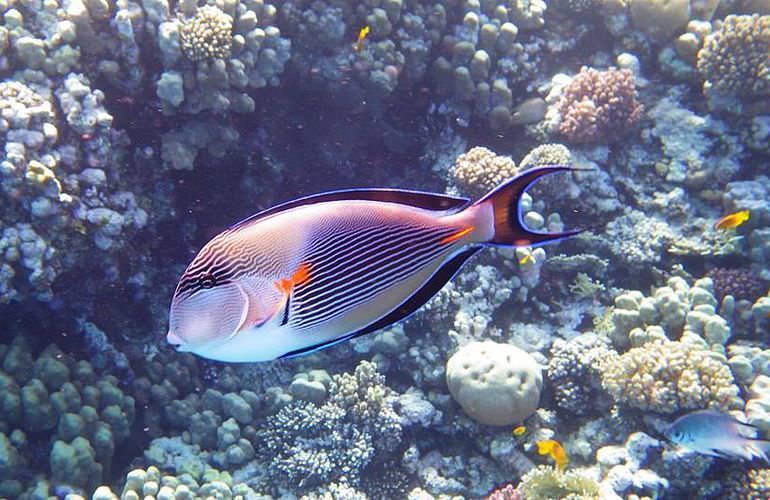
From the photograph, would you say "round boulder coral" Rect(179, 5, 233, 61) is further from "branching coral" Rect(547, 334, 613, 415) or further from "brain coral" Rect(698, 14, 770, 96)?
"brain coral" Rect(698, 14, 770, 96)

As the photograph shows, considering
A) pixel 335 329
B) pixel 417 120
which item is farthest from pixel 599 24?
pixel 335 329

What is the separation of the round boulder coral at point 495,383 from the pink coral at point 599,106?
3.00 m

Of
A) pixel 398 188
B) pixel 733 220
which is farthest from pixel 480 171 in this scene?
pixel 398 188

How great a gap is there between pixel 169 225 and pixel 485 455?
3.97m

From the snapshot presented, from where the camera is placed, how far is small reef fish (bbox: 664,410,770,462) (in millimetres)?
3936

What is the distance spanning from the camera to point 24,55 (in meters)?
4.36

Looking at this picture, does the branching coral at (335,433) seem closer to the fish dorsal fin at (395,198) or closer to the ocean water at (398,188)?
the ocean water at (398,188)

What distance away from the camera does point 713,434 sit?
3.96 metres

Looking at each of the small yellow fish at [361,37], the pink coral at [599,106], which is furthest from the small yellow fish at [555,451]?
the small yellow fish at [361,37]

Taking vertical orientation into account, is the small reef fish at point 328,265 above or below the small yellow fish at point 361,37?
above

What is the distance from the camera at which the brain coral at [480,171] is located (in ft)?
19.6

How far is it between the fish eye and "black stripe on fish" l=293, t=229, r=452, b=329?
0.22 metres

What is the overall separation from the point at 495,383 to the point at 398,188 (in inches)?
98.8

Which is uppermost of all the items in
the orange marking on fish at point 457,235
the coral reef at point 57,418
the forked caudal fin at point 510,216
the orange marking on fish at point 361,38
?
the forked caudal fin at point 510,216
